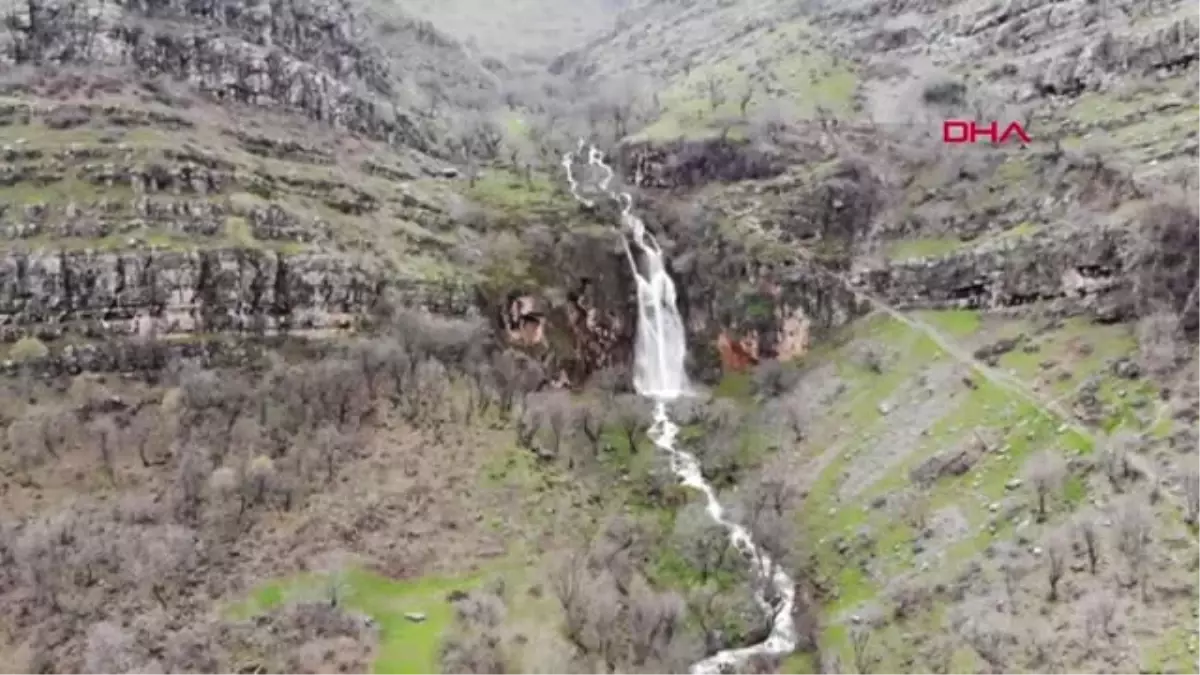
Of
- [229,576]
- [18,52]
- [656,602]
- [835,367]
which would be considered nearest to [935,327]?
[835,367]

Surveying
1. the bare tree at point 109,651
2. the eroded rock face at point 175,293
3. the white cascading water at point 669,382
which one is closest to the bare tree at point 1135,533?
the white cascading water at point 669,382

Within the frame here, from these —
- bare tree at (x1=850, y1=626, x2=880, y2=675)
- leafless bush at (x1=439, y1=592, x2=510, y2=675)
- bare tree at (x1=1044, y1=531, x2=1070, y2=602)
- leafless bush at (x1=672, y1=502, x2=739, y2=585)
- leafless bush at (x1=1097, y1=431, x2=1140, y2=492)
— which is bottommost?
bare tree at (x1=850, y1=626, x2=880, y2=675)

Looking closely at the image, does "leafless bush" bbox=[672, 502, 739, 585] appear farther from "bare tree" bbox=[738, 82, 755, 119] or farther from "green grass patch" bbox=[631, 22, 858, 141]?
"bare tree" bbox=[738, 82, 755, 119]

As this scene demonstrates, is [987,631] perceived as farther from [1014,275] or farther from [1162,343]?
[1014,275]

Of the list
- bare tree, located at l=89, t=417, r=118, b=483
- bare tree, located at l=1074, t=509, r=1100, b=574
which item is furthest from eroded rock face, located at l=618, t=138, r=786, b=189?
bare tree, located at l=89, t=417, r=118, b=483

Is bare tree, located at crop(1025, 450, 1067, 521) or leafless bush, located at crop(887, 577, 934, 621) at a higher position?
bare tree, located at crop(1025, 450, 1067, 521)

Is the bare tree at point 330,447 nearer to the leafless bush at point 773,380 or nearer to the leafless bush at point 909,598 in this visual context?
the leafless bush at point 773,380
